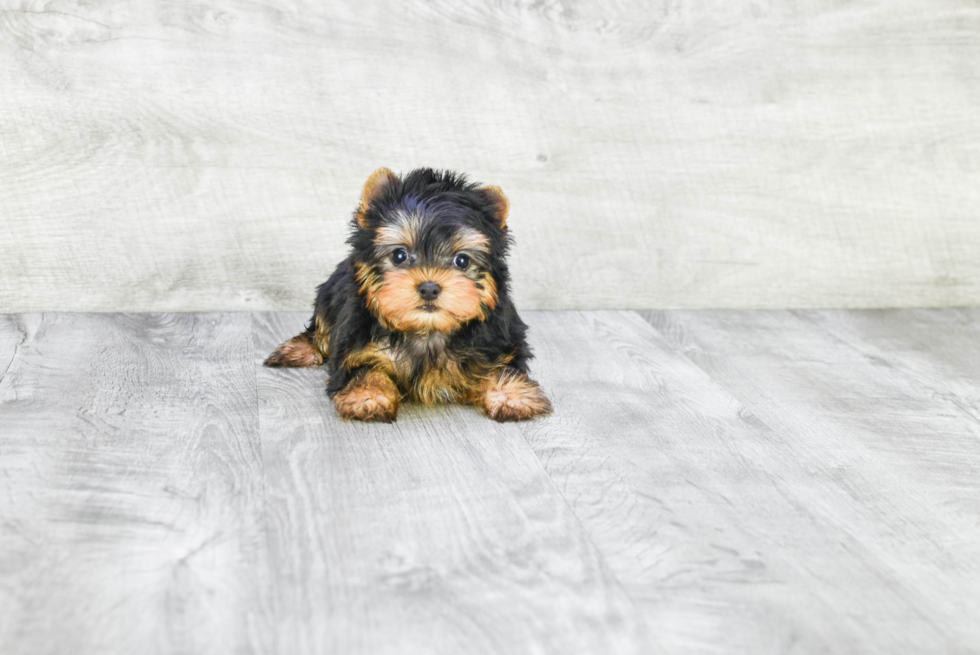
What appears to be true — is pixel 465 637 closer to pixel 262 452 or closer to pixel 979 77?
pixel 262 452

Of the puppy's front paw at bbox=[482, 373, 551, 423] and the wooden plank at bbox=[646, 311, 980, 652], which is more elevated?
the puppy's front paw at bbox=[482, 373, 551, 423]

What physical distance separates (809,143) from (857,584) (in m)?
2.10

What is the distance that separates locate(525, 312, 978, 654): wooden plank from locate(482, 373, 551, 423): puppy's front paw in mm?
59

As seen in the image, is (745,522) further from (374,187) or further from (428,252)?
(374,187)

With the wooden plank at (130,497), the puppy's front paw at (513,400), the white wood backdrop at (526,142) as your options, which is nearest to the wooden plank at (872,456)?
the white wood backdrop at (526,142)

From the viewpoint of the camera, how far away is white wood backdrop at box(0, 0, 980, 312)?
9.89ft

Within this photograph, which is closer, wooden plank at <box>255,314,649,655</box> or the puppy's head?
wooden plank at <box>255,314,649,655</box>

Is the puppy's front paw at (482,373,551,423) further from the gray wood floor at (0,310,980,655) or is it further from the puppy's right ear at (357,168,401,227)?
the puppy's right ear at (357,168,401,227)

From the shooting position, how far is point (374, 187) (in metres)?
2.26

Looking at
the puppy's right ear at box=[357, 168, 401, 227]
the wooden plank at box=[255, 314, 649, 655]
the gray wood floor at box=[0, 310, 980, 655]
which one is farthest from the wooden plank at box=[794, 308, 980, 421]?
the puppy's right ear at box=[357, 168, 401, 227]

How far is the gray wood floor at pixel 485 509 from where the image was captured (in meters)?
1.52

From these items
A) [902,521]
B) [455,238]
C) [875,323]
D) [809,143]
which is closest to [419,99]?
[455,238]

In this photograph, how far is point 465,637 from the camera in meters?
1.48

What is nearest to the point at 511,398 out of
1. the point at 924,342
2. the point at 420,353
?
the point at 420,353
